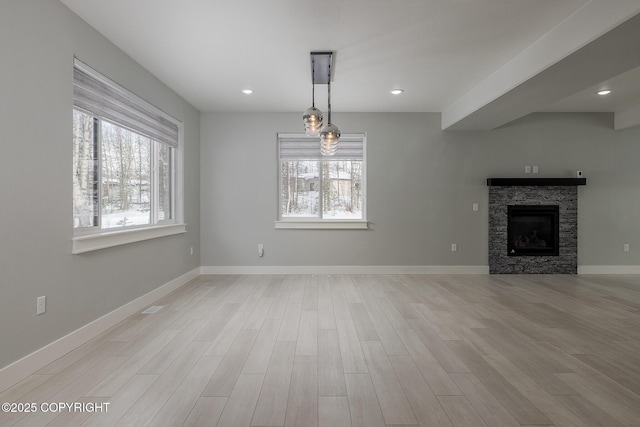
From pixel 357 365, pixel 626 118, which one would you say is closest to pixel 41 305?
pixel 357 365

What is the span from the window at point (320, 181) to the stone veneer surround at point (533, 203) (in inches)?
85.9

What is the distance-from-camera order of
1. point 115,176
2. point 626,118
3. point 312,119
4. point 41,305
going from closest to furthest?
point 41,305, point 312,119, point 115,176, point 626,118

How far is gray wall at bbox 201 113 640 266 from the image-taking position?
232 inches

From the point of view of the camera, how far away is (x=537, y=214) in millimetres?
5977

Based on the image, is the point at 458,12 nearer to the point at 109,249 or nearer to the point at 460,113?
the point at 460,113

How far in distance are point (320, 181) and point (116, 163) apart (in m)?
3.18

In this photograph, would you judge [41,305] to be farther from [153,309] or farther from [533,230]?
[533,230]

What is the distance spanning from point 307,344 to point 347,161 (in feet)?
12.2

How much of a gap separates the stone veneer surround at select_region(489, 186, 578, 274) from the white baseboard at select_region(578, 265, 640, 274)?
5.7 inches

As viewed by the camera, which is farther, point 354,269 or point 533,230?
point 533,230

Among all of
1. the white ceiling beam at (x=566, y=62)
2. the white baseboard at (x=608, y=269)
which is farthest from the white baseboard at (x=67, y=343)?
the white baseboard at (x=608, y=269)

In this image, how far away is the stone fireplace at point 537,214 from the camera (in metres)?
5.90

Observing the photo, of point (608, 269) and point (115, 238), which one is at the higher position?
point (115, 238)

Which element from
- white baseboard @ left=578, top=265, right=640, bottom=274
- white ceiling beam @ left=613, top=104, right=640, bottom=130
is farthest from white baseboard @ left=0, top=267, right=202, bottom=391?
white ceiling beam @ left=613, top=104, right=640, bottom=130
